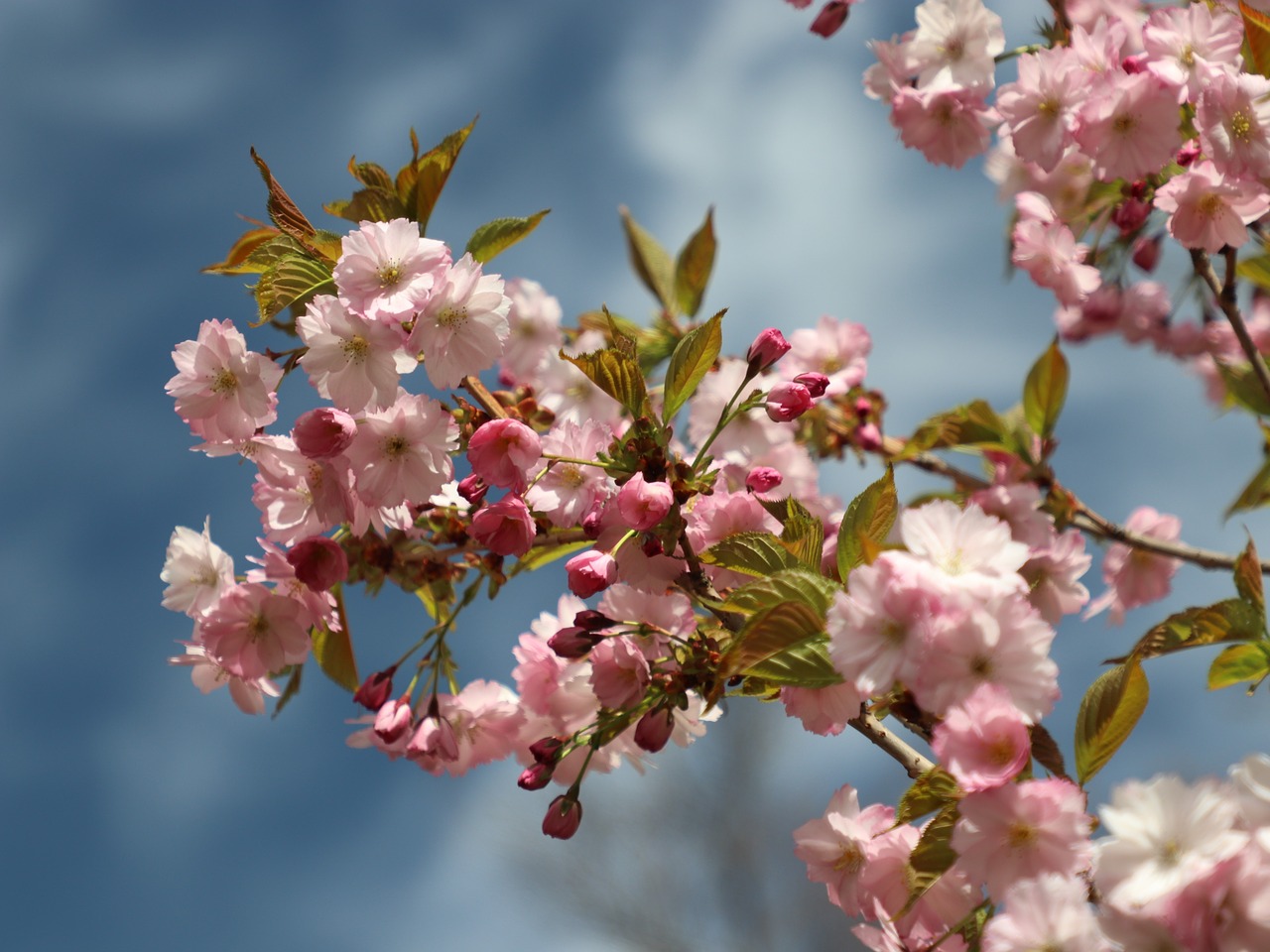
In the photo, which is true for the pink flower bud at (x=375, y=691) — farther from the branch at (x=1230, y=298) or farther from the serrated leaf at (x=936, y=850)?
the branch at (x=1230, y=298)

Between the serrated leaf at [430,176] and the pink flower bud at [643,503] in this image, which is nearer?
the pink flower bud at [643,503]

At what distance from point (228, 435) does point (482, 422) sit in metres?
0.24

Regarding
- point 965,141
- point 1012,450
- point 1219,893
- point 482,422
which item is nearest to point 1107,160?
point 965,141

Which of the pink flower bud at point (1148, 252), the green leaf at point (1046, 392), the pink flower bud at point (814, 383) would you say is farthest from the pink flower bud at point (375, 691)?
the pink flower bud at point (1148, 252)

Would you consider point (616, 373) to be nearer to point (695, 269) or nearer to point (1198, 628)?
point (1198, 628)

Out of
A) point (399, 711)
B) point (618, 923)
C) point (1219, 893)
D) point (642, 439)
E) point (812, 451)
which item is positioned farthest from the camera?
point (618, 923)

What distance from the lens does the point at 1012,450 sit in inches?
72.5

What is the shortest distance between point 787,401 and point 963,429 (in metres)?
0.90

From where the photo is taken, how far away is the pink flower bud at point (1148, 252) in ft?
7.17

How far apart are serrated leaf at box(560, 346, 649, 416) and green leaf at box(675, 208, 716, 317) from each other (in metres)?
1.20

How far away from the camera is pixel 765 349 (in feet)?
3.58

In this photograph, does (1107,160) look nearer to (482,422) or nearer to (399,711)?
(482,422)

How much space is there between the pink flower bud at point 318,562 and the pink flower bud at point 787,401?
455mm

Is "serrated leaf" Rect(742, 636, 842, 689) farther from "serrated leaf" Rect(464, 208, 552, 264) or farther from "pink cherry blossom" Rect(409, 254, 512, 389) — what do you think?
"serrated leaf" Rect(464, 208, 552, 264)
